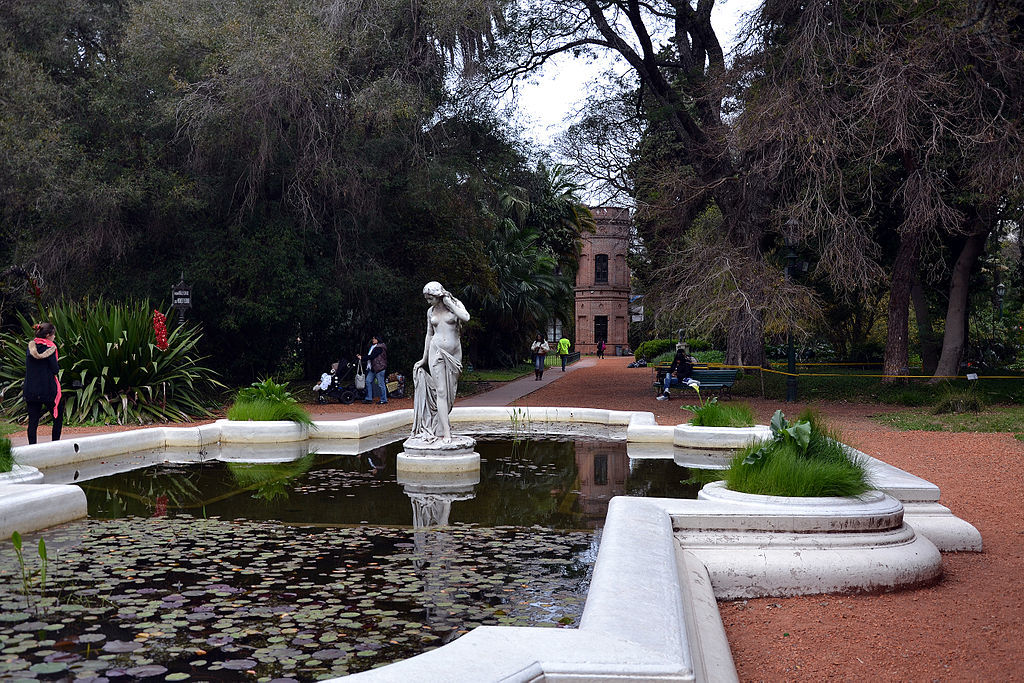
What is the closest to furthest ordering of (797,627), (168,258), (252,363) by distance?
(797,627)
(168,258)
(252,363)

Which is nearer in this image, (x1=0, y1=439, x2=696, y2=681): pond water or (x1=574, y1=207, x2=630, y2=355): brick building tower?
(x1=0, y1=439, x2=696, y2=681): pond water

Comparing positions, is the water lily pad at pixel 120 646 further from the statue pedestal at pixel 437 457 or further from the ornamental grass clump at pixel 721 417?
the ornamental grass clump at pixel 721 417

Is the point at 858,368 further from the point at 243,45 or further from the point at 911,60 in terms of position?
the point at 243,45

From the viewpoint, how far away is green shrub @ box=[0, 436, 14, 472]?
288 inches

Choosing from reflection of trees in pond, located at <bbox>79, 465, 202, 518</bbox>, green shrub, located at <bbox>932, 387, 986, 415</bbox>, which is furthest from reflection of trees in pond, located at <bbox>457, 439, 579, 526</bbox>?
green shrub, located at <bbox>932, 387, 986, 415</bbox>

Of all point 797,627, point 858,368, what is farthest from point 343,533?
point 858,368

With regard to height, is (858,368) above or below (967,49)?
below

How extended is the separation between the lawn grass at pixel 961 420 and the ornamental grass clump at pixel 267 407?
10245 millimetres

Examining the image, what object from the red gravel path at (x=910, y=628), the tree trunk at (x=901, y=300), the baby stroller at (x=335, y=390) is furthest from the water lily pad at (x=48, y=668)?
the tree trunk at (x=901, y=300)

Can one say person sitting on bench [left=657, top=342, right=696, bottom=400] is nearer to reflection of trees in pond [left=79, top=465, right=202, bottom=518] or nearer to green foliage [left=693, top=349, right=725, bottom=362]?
reflection of trees in pond [left=79, top=465, right=202, bottom=518]

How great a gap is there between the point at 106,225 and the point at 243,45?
16.0ft

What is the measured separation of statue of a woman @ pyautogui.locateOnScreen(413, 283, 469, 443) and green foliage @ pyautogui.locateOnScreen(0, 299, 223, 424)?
24.4 feet

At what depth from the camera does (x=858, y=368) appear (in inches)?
1324

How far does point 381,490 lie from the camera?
809cm
